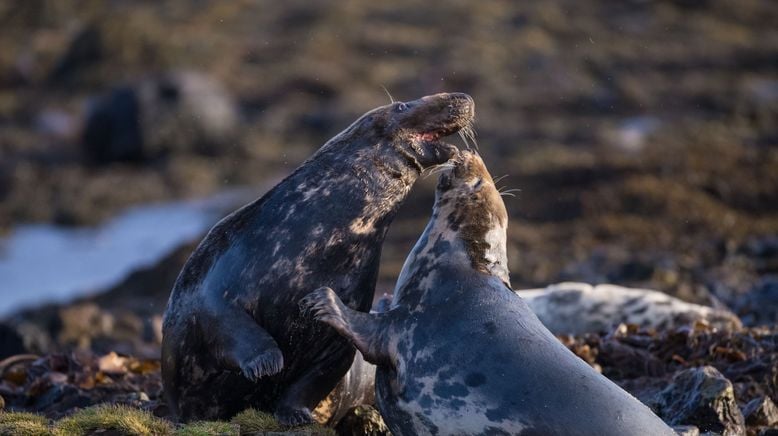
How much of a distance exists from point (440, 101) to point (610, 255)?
401 inches

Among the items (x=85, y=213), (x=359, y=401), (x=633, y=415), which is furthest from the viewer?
(x=85, y=213)

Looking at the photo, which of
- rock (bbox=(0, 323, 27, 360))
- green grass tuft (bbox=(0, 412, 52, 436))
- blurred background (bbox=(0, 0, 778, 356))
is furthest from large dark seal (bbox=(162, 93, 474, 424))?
blurred background (bbox=(0, 0, 778, 356))

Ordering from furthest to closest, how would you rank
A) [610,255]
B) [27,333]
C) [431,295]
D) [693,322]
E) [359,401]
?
1. [610,255]
2. [27,333]
3. [693,322]
4. [359,401]
5. [431,295]

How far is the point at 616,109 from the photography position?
29.2 m

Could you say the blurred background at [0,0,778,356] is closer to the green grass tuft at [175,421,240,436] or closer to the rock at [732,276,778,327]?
the rock at [732,276,778,327]

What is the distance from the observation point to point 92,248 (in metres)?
20.9

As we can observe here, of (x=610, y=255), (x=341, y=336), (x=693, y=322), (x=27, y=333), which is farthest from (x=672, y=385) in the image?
(x=610, y=255)

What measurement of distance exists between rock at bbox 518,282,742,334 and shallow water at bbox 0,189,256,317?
9.85 metres

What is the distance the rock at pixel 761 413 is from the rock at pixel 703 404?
0.28m

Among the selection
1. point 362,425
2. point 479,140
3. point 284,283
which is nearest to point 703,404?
point 362,425

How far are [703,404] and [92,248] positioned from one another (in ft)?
53.4

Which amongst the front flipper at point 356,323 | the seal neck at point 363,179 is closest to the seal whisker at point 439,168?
the seal neck at point 363,179

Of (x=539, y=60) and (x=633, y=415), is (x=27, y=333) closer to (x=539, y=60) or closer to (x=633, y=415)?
(x=633, y=415)

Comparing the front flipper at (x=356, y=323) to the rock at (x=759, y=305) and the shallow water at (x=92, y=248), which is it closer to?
the rock at (x=759, y=305)
